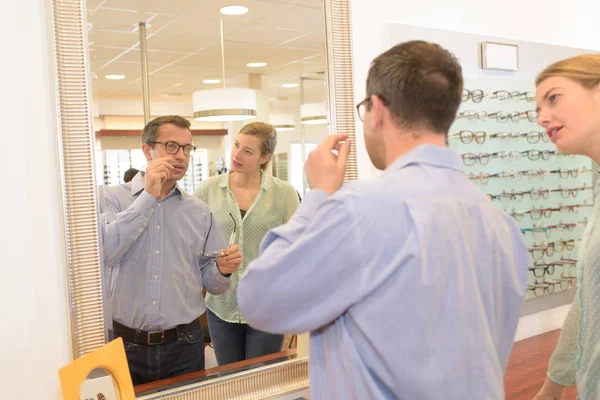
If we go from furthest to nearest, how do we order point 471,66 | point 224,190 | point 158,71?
1. point 471,66
2. point 224,190
3. point 158,71

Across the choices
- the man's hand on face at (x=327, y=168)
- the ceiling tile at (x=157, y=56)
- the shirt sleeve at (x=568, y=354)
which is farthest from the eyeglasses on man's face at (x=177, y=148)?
the shirt sleeve at (x=568, y=354)

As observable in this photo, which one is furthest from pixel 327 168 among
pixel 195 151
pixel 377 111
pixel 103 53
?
pixel 103 53

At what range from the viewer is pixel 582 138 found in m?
1.28

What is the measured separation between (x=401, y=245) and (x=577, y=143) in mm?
653

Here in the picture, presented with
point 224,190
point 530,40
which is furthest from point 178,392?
point 530,40

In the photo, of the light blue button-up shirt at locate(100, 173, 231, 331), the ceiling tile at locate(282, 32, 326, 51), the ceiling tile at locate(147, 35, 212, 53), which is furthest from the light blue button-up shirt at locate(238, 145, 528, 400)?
the ceiling tile at locate(282, 32, 326, 51)

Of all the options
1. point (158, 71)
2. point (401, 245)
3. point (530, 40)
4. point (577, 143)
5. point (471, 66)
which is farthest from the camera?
point (530, 40)

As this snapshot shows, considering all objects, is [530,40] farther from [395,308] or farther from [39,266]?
[39,266]

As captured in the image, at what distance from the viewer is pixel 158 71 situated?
149cm

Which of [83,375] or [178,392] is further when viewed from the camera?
[178,392]

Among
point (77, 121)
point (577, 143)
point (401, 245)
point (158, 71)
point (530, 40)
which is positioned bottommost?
point (401, 245)

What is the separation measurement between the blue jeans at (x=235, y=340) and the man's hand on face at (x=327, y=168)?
70cm

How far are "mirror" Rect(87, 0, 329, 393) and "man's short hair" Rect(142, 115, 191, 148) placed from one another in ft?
0.04

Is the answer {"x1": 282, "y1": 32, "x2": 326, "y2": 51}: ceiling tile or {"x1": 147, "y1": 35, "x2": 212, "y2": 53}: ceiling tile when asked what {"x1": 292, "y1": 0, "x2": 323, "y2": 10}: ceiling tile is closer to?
{"x1": 282, "y1": 32, "x2": 326, "y2": 51}: ceiling tile
